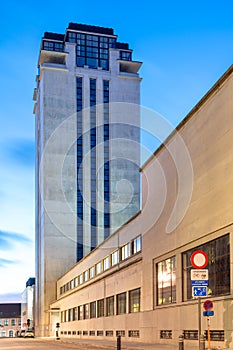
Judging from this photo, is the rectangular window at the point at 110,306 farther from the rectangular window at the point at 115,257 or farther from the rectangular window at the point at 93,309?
the rectangular window at the point at 93,309

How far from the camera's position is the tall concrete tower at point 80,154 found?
4326 inches

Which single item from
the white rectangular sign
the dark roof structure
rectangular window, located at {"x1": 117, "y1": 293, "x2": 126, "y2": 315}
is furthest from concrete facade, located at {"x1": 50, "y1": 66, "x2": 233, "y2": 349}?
the dark roof structure

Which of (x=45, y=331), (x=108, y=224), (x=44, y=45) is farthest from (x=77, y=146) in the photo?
(x=45, y=331)

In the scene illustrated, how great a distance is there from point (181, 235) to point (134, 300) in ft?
44.3

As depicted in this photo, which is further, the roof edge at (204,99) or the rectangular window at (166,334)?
the rectangular window at (166,334)

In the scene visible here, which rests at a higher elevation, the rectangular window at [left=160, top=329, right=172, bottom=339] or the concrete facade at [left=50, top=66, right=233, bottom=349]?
the concrete facade at [left=50, top=66, right=233, bottom=349]

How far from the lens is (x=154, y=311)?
1535 inches

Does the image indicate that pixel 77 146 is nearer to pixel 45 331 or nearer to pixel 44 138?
pixel 44 138

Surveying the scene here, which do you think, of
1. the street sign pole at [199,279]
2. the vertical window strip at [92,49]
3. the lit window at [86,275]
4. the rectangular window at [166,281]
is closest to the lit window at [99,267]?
the lit window at [86,275]

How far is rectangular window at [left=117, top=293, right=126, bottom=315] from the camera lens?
48.8 metres

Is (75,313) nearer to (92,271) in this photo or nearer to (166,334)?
(92,271)

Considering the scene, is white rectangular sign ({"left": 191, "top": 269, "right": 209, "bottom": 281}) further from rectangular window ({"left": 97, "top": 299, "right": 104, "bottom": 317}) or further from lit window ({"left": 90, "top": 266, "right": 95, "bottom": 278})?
lit window ({"left": 90, "top": 266, "right": 95, "bottom": 278})

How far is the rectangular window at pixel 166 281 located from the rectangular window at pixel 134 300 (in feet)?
18.6

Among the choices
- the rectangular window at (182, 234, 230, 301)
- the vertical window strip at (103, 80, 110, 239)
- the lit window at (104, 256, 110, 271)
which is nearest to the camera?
the rectangular window at (182, 234, 230, 301)
